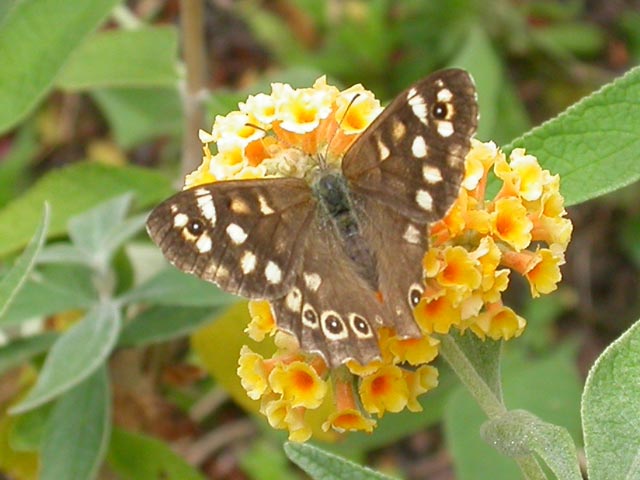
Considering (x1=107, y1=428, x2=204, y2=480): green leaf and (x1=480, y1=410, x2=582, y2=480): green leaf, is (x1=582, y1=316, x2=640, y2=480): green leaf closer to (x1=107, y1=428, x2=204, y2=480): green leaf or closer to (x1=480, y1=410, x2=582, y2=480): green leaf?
(x1=480, y1=410, x2=582, y2=480): green leaf

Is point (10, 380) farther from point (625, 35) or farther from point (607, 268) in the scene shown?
point (625, 35)

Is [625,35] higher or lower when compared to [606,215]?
higher

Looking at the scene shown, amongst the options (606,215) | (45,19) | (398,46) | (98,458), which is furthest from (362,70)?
(98,458)

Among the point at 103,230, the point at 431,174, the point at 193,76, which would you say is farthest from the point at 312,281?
the point at 193,76

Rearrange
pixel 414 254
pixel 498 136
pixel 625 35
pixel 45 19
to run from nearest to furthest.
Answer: pixel 414 254
pixel 45 19
pixel 498 136
pixel 625 35

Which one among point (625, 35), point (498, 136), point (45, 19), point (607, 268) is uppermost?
point (45, 19)

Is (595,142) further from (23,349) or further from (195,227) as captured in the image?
(23,349)

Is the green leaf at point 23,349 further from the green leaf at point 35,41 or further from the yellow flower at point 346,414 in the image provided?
the yellow flower at point 346,414
